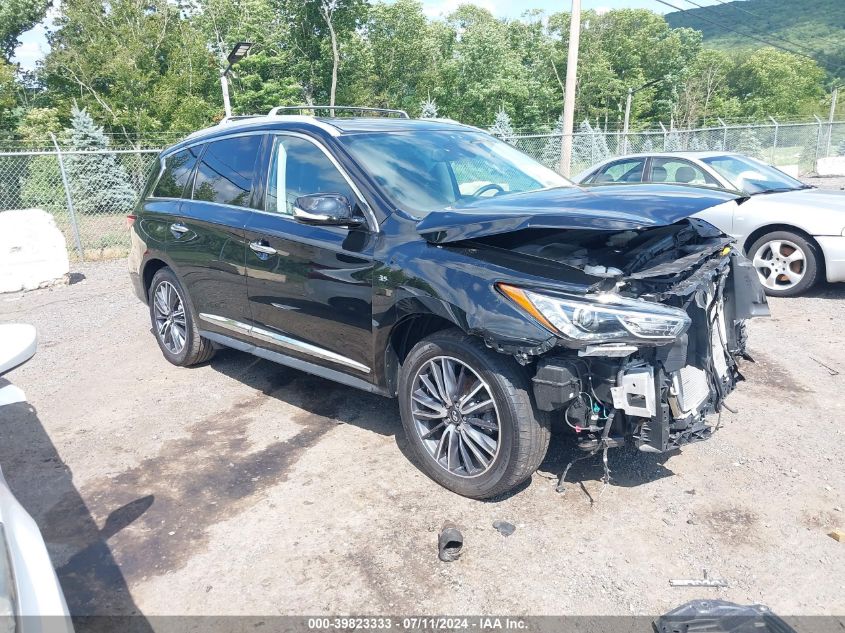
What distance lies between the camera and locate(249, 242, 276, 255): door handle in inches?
164

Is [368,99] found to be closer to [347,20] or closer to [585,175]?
[347,20]

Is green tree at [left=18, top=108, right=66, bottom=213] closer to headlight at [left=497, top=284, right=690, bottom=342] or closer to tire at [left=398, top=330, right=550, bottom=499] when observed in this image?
tire at [left=398, top=330, right=550, bottom=499]

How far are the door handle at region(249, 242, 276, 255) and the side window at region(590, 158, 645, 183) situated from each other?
533 centimetres

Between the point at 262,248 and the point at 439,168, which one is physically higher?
the point at 439,168

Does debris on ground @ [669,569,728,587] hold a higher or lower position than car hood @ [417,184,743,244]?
lower

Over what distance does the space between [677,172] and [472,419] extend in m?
5.69

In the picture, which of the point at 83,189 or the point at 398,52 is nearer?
the point at 83,189

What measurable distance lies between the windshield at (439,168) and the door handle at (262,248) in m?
0.84

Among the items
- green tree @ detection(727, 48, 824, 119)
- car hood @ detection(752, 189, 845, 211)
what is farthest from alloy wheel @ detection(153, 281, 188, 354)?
green tree @ detection(727, 48, 824, 119)

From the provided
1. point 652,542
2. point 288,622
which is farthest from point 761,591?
point 288,622

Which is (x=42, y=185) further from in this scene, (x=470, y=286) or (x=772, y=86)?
(x=772, y=86)

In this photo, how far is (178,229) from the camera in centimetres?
503

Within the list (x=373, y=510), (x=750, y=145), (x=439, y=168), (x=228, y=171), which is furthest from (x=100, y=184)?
(x=750, y=145)

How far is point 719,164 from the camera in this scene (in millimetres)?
7602
